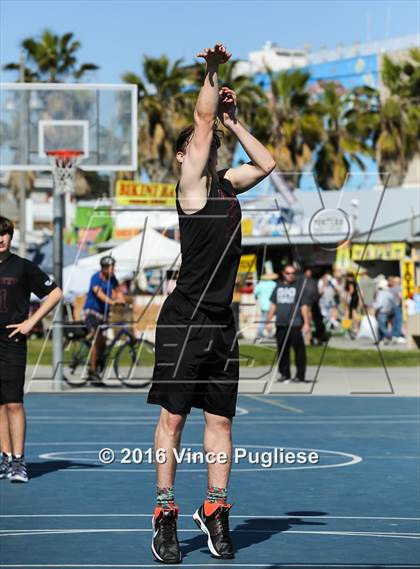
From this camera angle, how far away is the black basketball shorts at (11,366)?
10516 mm

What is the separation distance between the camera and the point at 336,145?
58844mm

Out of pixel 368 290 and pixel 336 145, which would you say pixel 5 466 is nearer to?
pixel 368 290

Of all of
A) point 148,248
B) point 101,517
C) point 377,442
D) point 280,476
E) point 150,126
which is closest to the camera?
point 101,517

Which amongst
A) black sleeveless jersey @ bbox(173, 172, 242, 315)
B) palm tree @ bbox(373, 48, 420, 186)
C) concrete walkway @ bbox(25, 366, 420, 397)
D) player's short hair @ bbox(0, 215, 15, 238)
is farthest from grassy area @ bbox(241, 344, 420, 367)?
palm tree @ bbox(373, 48, 420, 186)

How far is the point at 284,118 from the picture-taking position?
189 ft

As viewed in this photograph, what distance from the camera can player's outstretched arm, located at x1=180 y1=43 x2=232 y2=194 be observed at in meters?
6.53

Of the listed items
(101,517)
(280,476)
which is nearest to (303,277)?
(280,476)

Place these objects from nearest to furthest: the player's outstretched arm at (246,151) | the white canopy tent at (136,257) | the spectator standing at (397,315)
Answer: the player's outstretched arm at (246,151)
the white canopy tent at (136,257)
the spectator standing at (397,315)

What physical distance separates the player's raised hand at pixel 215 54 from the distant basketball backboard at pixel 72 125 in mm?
15119

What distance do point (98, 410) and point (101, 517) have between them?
29.0 feet

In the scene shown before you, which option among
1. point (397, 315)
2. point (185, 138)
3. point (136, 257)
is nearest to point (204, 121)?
point (185, 138)

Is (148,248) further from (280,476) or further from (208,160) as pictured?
(208,160)

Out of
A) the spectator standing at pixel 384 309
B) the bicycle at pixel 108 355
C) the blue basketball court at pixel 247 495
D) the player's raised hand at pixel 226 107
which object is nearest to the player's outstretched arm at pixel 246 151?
the player's raised hand at pixel 226 107

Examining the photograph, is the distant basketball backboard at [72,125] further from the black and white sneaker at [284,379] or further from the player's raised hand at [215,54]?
the player's raised hand at [215,54]
